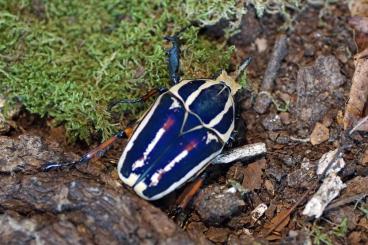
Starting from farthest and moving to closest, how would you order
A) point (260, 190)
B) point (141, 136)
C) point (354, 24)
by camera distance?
1. point (354, 24)
2. point (260, 190)
3. point (141, 136)

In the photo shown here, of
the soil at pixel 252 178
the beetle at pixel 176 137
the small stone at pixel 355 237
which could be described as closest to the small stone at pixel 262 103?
the soil at pixel 252 178

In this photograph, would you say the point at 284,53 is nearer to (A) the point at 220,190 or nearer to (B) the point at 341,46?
(B) the point at 341,46

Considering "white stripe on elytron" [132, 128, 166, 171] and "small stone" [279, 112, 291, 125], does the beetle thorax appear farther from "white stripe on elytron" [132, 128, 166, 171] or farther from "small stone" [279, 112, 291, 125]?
"white stripe on elytron" [132, 128, 166, 171]

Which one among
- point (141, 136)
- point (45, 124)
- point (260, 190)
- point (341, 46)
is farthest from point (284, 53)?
point (45, 124)

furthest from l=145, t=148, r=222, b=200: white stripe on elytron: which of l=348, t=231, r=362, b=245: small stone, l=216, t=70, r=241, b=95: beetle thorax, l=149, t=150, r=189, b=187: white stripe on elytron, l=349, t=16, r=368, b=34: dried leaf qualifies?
l=349, t=16, r=368, b=34: dried leaf

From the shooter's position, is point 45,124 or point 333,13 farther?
point 333,13

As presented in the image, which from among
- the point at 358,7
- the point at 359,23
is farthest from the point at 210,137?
the point at 358,7
